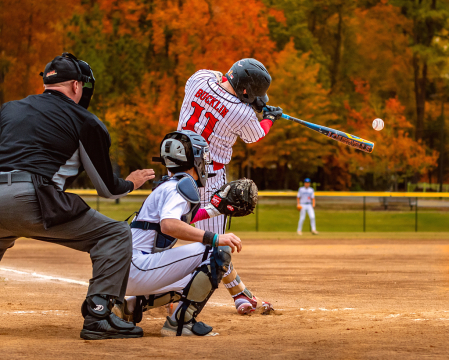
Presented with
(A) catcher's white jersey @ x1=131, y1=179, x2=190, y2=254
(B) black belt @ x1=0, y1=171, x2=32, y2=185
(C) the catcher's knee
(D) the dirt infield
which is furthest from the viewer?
(C) the catcher's knee

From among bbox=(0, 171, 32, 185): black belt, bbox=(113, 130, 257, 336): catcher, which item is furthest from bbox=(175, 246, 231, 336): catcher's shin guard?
bbox=(0, 171, 32, 185): black belt

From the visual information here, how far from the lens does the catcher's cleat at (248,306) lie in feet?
20.6

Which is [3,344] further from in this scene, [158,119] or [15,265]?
[158,119]

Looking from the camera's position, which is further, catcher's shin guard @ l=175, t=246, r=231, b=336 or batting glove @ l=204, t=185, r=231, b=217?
batting glove @ l=204, t=185, r=231, b=217

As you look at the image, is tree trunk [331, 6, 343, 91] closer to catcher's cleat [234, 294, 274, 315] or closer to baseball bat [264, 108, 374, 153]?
baseball bat [264, 108, 374, 153]

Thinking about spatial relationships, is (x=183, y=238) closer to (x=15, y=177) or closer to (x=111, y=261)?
(x=111, y=261)

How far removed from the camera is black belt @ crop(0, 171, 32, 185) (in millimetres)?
4422

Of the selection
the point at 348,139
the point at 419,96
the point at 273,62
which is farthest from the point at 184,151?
the point at 419,96

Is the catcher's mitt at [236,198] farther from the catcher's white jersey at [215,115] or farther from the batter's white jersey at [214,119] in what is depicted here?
the catcher's white jersey at [215,115]

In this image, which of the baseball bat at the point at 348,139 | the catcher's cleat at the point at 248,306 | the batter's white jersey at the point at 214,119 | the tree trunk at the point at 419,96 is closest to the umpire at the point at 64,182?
the batter's white jersey at the point at 214,119

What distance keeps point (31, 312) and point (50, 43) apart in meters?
20.6

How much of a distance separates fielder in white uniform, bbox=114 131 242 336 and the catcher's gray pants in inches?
12.0

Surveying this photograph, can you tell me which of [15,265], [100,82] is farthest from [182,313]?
[100,82]

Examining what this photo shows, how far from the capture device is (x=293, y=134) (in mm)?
30125
